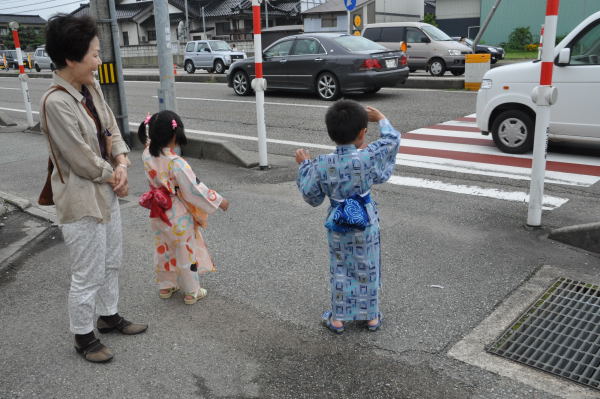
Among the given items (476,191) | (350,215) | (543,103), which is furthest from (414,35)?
(350,215)

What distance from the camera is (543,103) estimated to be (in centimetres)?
460

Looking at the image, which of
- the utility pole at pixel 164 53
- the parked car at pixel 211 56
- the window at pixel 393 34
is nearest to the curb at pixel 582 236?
the utility pole at pixel 164 53

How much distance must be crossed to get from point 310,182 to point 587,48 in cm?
552

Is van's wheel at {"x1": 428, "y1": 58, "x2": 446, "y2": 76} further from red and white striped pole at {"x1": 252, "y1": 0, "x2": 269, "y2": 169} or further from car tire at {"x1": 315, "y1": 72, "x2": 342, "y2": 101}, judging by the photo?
red and white striped pole at {"x1": 252, "y1": 0, "x2": 269, "y2": 169}

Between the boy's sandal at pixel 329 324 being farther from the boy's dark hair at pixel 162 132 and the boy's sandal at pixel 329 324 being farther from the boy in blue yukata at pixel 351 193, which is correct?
the boy's dark hair at pixel 162 132

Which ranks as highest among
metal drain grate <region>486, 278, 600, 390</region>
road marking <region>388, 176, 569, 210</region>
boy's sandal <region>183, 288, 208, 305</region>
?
road marking <region>388, 176, 569, 210</region>

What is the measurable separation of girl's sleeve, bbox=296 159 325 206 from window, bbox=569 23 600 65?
17.6 ft

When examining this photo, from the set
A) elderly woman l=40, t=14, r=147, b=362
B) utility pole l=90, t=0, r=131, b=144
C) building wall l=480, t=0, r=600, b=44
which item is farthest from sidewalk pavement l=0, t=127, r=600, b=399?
building wall l=480, t=0, r=600, b=44

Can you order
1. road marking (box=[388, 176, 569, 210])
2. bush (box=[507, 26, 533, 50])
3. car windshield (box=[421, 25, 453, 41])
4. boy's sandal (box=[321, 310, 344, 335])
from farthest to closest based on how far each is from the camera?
bush (box=[507, 26, 533, 50])
car windshield (box=[421, 25, 453, 41])
road marking (box=[388, 176, 569, 210])
boy's sandal (box=[321, 310, 344, 335])

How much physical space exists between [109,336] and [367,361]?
1.59m

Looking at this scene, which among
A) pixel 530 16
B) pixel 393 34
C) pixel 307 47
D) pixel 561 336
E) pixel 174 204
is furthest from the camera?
pixel 530 16

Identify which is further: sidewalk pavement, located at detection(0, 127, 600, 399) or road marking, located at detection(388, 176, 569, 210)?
road marking, located at detection(388, 176, 569, 210)

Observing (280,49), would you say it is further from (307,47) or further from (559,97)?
(559,97)

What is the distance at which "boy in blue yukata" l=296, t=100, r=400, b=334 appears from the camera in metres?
3.04
